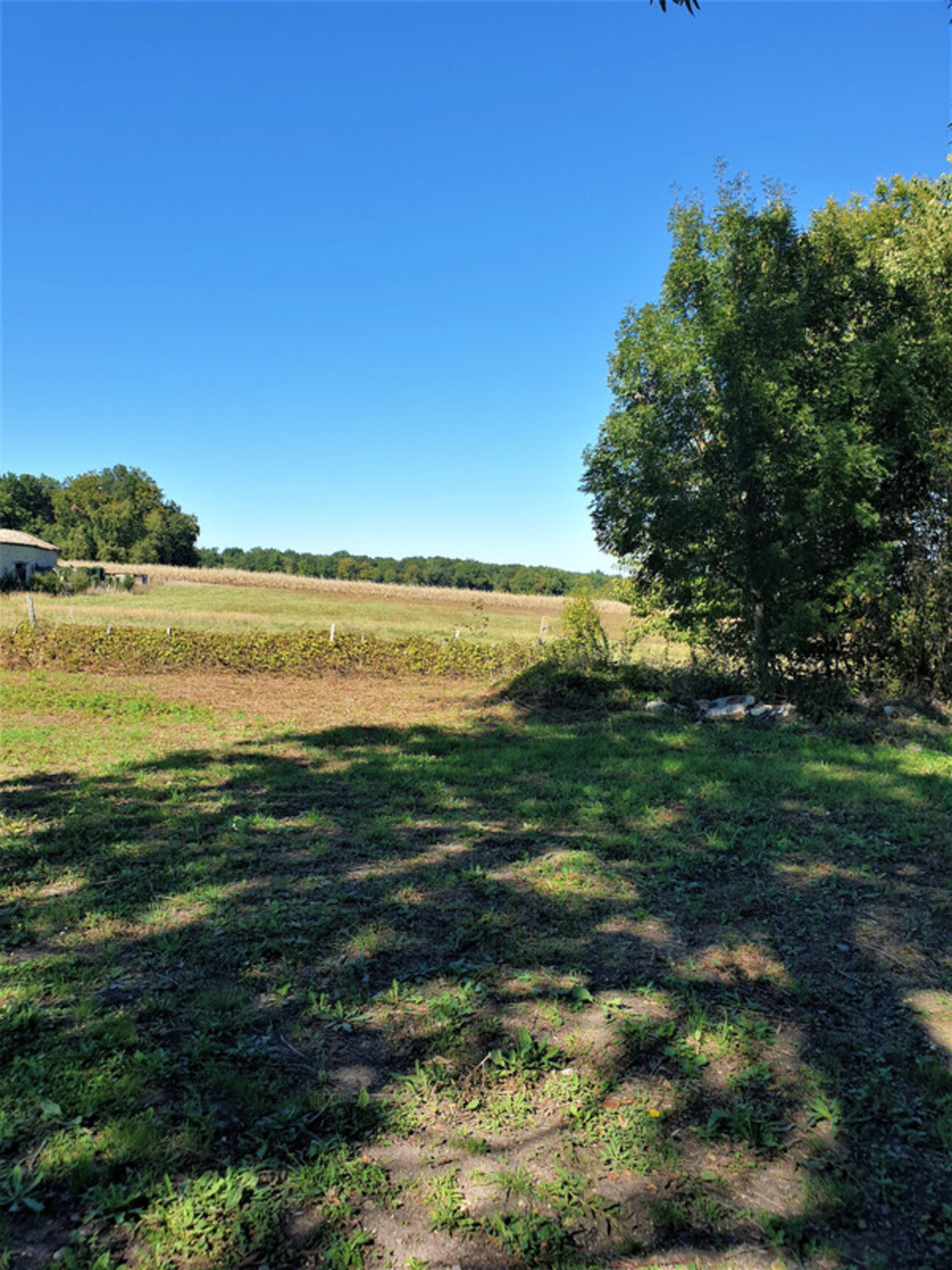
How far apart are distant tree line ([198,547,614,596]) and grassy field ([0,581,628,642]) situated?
41.0m

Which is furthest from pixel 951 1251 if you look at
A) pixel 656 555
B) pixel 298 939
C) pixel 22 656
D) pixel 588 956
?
pixel 22 656

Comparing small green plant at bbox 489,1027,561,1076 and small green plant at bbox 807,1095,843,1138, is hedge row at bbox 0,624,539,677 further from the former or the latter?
small green plant at bbox 807,1095,843,1138

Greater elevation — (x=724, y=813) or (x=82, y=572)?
(x=82, y=572)

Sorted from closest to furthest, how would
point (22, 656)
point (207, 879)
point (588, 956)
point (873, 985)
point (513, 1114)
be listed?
point (513, 1114)
point (873, 985)
point (588, 956)
point (207, 879)
point (22, 656)

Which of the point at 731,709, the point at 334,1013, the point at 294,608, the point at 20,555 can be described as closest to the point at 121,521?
the point at 20,555

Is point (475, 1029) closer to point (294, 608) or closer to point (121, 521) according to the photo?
point (294, 608)

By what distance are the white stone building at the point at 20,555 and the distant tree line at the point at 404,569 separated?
58511 millimetres

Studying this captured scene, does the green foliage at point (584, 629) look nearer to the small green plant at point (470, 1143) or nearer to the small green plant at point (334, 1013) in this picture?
the small green plant at point (334, 1013)

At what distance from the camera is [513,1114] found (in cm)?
254

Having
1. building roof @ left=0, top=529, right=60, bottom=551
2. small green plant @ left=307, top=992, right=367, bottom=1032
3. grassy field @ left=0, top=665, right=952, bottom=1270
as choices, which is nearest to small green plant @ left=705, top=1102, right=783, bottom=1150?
grassy field @ left=0, top=665, right=952, bottom=1270

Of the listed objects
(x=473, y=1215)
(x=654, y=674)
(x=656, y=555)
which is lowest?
(x=473, y=1215)

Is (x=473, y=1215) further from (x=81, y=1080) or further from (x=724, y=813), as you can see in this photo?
(x=724, y=813)

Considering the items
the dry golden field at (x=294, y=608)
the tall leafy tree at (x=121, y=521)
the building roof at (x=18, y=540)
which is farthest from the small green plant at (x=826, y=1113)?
the tall leafy tree at (x=121, y=521)

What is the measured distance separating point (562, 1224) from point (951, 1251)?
3.62 feet
